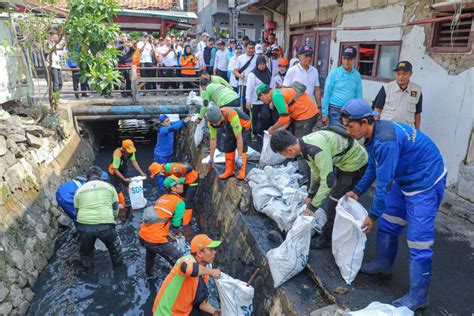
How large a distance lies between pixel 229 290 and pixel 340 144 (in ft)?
6.01

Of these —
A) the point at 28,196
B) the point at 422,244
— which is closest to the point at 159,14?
the point at 28,196

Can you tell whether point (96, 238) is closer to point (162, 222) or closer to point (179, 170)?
point (162, 222)

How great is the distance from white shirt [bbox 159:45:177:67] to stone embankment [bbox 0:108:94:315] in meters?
4.50

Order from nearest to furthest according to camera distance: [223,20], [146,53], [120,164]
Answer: [120,164] → [146,53] → [223,20]

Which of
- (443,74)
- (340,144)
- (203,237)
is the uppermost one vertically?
(443,74)

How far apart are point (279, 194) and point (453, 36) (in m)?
3.19

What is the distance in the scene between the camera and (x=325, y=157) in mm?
3230

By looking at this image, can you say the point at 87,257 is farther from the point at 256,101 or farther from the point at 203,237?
the point at 256,101

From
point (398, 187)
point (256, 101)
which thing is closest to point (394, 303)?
point (398, 187)

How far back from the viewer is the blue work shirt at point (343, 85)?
17.6 ft

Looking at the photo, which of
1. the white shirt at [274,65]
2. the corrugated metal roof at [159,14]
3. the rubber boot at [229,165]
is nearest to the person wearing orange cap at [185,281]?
the rubber boot at [229,165]

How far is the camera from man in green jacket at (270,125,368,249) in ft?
10.6

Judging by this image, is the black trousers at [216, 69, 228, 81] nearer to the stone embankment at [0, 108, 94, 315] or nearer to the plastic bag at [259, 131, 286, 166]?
the stone embankment at [0, 108, 94, 315]

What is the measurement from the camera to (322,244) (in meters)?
3.89
